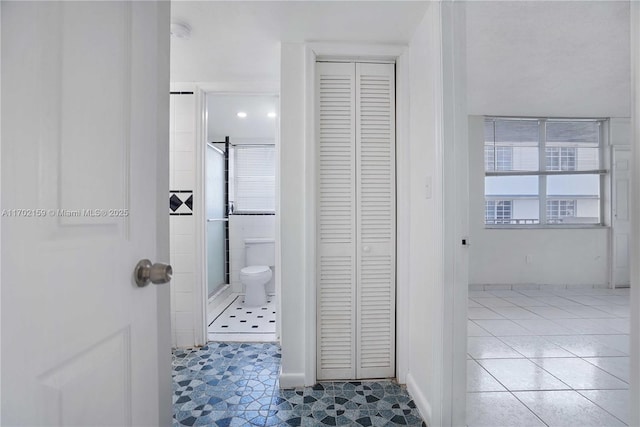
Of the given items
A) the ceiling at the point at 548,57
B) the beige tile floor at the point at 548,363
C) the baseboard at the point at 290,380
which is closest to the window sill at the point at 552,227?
the beige tile floor at the point at 548,363

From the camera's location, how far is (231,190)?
411 cm

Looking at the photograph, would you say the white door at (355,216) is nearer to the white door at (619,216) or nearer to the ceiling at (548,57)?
the ceiling at (548,57)

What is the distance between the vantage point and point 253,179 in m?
4.15

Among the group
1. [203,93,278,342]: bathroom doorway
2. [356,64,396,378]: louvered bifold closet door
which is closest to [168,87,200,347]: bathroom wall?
[203,93,278,342]: bathroom doorway

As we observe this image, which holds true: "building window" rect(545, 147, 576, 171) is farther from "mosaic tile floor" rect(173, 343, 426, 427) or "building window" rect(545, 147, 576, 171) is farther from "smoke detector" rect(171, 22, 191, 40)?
"smoke detector" rect(171, 22, 191, 40)

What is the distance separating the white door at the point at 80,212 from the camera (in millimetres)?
413

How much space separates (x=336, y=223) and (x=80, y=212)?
1597 millimetres

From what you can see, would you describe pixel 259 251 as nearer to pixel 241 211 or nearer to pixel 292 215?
pixel 241 211

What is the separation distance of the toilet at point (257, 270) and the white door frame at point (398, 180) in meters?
1.68

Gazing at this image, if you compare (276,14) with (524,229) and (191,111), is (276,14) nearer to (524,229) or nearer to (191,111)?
(191,111)

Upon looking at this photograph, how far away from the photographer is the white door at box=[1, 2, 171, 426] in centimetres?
41

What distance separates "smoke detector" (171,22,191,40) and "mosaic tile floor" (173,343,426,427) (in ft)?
7.16

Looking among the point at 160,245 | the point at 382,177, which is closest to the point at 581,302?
the point at 382,177

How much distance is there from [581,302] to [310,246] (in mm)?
3790
